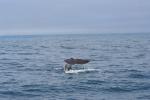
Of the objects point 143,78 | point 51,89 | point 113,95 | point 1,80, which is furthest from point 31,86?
point 143,78

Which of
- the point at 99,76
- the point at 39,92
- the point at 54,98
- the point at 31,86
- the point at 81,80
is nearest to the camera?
the point at 54,98

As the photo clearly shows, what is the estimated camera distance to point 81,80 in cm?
4872

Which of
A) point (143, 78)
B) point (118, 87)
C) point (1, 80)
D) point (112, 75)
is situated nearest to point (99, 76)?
point (112, 75)

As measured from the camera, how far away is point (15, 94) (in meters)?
40.2

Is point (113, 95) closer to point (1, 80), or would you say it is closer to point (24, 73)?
point (1, 80)

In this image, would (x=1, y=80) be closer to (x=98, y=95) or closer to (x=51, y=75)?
(x=51, y=75)

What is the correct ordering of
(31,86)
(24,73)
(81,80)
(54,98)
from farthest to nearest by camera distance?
(24,73)
(81,80)
(31,86)
(54,98)

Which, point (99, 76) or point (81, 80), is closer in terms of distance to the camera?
point (81, 80)

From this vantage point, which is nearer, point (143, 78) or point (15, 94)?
point (15, 94)

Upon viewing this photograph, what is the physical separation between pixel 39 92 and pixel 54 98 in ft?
11.3

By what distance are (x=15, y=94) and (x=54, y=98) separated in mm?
4599

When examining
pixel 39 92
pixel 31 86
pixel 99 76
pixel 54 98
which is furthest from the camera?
pixel 99 76

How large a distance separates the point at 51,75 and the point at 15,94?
1296 cm

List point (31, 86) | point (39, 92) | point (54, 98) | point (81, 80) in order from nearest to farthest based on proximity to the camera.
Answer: point (54, 98) → point (39, 92) → point (31, 86) → point (81, 80)
